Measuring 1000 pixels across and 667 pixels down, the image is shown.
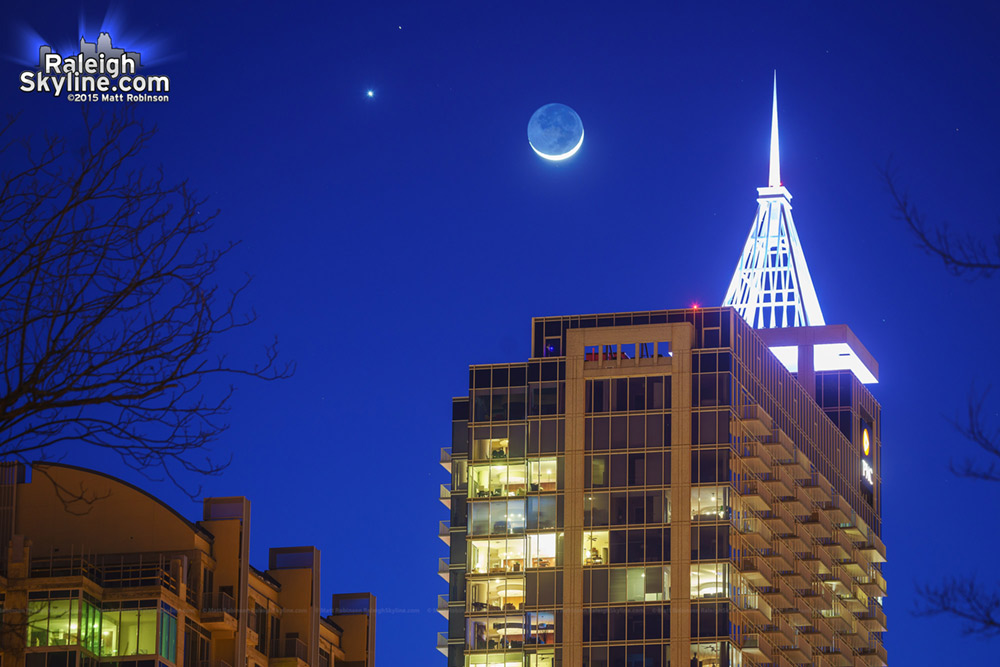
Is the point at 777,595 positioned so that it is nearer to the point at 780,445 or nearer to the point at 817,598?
the point at 780,445

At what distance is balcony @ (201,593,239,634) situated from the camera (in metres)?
90.9

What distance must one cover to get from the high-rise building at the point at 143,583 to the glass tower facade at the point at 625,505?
69677mm

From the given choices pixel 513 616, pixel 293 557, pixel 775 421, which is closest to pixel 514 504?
pixel 513 616

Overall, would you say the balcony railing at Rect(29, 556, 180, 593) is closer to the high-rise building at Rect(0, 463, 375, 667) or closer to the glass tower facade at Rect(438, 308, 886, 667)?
the high-rise building at Rect(0, 463, 375, 667)

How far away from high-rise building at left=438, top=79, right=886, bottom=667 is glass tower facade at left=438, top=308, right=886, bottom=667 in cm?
16

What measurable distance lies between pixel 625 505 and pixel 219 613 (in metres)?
86.8

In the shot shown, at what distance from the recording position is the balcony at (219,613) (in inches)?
3578

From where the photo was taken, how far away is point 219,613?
91.0 meters

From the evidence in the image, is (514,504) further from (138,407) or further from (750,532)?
(138,407)

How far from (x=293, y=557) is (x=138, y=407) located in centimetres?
7408

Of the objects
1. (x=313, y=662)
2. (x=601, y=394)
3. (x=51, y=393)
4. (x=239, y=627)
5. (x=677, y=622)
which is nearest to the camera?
(x=51, y=393)

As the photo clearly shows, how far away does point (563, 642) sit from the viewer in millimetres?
170250

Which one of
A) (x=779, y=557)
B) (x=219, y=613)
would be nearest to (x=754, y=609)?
(x=779, y=557)
